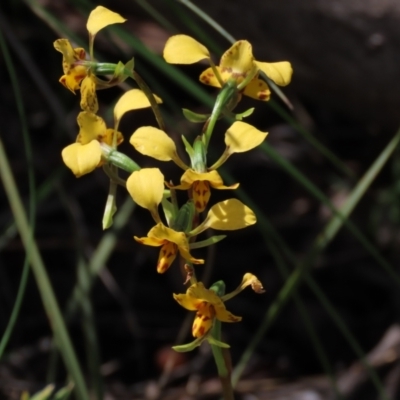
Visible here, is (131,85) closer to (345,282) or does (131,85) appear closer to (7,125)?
(7,125)

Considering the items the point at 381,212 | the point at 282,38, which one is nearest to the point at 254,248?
the point at 381,212

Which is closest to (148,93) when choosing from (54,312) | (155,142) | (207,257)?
(155,142)

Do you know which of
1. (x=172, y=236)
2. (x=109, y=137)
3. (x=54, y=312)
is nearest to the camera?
(x=172, y=236)

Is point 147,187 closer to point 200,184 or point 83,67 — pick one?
point 200,184

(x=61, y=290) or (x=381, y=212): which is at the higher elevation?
(x=381, y=212)

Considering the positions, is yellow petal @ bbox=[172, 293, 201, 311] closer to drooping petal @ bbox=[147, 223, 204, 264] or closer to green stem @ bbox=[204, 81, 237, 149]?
drooping petal @ bbox=[147, 223, 204, 264]

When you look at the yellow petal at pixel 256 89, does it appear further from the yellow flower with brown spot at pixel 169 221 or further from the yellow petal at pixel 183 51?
the yellow flower with brown spot at pixel 169 221
